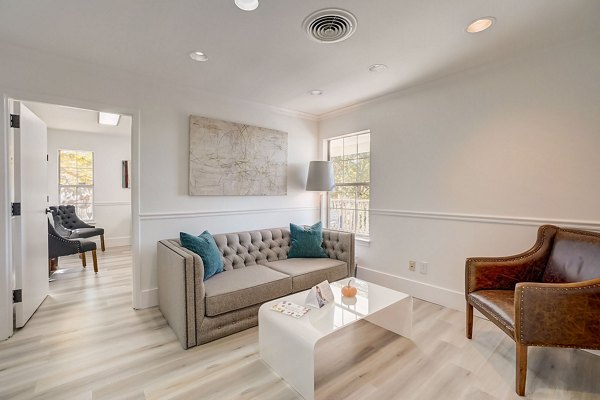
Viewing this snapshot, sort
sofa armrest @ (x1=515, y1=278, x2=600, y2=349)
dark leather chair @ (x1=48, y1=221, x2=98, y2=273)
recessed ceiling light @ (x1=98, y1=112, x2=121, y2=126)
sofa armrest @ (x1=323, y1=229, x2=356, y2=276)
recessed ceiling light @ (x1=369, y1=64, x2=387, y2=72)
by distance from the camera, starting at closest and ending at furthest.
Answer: sofa armrest @ (x1=515, y1=278, x2=600, y2=349) < recessed ceiling light @ (x1=369, y1=64, x2=387, y2=72) < sofa armrest @ (x1=323, y1=229, x2=356, y2=276) < dark leather chair @ (x1=48, y1=221, x2=98, y2=273) < recessed ceiling light @ (x1=98, y1=112, x2=121, y2=126)

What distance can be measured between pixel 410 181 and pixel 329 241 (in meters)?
1.19

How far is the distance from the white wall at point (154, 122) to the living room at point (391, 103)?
1 cm

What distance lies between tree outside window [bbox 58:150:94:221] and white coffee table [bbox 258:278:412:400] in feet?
17.8

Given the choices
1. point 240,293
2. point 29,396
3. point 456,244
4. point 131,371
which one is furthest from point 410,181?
point 29,396

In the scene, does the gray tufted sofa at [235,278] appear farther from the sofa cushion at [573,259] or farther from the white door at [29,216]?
the sofa cushion at [573,259]

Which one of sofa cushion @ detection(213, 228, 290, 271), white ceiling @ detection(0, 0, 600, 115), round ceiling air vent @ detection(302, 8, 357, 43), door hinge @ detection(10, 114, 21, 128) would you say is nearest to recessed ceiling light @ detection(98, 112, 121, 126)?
door hinge @ detection(10, 114, 21, 128)

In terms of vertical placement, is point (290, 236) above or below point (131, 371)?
above

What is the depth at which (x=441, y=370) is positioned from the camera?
184cm

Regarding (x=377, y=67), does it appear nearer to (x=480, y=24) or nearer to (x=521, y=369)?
(x=480, y=24)

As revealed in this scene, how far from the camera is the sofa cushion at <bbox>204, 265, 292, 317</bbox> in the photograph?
2.21 m

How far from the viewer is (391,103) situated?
10.8ft

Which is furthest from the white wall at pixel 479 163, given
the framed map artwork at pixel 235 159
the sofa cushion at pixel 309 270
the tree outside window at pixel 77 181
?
the tree outside window at pixel 77 181

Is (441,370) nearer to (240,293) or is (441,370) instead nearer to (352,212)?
(240,293)

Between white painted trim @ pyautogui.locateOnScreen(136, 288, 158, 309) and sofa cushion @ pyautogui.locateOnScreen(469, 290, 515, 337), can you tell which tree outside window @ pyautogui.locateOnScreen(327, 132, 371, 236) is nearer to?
sofa cushion @ pyautogui.locateOnScreen(469, 290, 515, 337)
